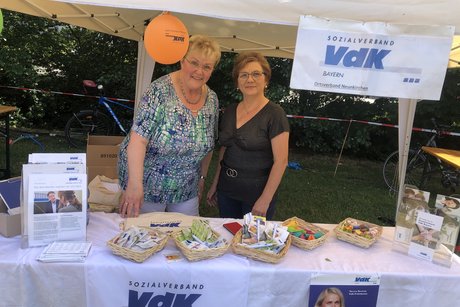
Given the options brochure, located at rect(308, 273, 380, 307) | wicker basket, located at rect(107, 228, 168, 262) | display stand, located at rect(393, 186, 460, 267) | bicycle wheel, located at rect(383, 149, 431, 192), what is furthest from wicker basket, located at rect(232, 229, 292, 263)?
bicycle wheel, located at rect(383, 149, 431, 192)

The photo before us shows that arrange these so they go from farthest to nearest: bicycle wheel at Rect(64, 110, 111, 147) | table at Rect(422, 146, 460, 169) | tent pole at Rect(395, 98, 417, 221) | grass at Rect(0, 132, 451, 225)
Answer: bicycle wheel at Rect(64, 110, 111, 147) → grass at Rect(0, 132, 451, 225) → table at Rect(422, 146, 460, 169) → tent pole at Rect(395, 98, 417, 221)

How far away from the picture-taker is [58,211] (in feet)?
4.94

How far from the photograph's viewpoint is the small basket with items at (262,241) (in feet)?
5.03

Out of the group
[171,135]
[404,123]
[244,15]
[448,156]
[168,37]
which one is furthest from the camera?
[448,156]

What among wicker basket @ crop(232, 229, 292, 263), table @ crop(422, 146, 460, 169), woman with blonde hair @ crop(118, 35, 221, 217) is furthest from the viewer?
table @ crop(422, 146, 460, 169)

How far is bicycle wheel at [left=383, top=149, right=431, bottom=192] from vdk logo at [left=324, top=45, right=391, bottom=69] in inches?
170

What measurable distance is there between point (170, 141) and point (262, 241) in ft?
2.36

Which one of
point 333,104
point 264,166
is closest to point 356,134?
point 333,104

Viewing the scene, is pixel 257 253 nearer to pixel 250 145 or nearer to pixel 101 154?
pixel 250 145

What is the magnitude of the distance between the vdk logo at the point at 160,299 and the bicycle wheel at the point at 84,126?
19.6 feet

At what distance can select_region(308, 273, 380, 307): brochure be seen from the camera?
1528 millimetres

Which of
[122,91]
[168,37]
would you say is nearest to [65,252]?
[168,37]

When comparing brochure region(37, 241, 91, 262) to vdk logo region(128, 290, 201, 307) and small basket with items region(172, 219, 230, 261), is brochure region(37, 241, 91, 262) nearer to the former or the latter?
vdk logo region(128, 290, 201, 307)

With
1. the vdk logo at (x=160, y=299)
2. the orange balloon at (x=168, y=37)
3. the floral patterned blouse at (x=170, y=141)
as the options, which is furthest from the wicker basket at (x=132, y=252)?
the orange balloon at (x=168, y=37)
